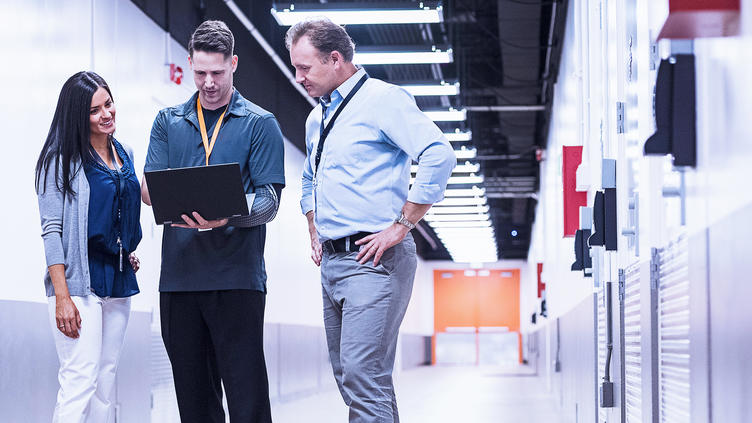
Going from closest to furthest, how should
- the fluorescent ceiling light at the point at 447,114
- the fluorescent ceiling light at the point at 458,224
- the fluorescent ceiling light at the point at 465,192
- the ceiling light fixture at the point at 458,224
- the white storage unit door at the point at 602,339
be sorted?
the white storage unit door at the point at 602,339 < the fluorescent ceiling light at the point at 447,114 < the fluorescent ceiling light at the point at 465,192 < the ceiling light fixture at the point at 458,224 < the fluorescent ceiling light at the point at 458,224

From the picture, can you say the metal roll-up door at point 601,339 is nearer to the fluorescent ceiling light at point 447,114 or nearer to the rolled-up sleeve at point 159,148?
the rolled-up sleeve at point 159,148

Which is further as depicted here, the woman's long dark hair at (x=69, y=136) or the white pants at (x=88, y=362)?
the woman's long dark hair at (x=69, y=136)

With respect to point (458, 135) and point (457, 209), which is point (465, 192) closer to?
point (457, 209)

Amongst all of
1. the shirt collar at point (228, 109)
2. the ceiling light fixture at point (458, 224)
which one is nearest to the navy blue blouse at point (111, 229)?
the shirt collar at point (228, 109)

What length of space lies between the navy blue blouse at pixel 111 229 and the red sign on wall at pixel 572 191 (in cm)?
261

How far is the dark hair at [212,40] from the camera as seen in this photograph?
2701mm

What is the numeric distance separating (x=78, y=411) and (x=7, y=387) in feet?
4.67

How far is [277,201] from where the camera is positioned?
2762mm

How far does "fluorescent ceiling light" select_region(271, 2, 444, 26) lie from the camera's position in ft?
20.2

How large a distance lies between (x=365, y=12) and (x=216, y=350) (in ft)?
13.3

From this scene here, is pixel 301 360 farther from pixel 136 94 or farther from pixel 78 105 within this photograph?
pixel 78 105

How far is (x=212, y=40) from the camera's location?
271 cm

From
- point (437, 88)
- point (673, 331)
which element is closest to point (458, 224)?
point (437, 88)

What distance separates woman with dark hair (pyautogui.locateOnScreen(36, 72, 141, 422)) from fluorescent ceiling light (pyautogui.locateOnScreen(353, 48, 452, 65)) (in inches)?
172
